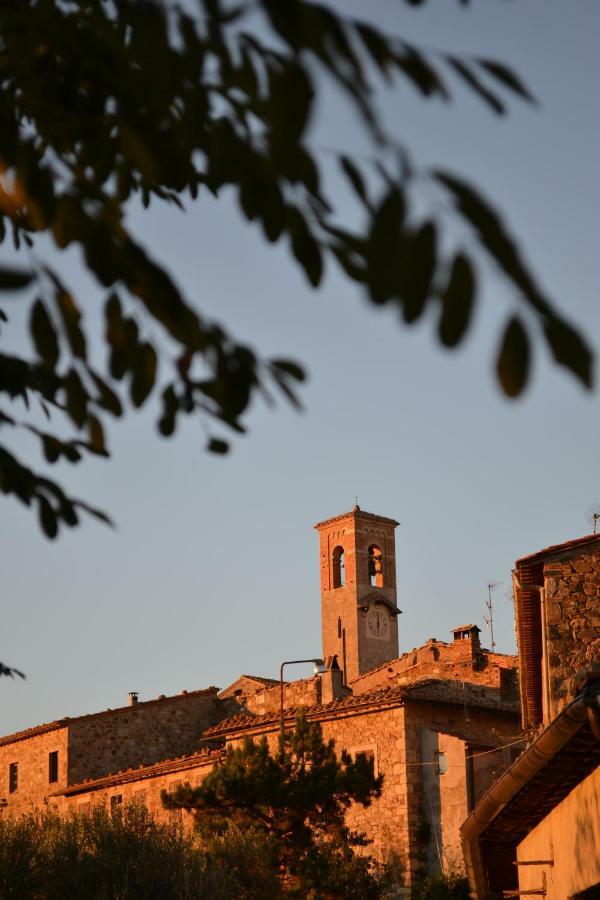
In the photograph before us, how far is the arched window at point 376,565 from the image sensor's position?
55.0 meters

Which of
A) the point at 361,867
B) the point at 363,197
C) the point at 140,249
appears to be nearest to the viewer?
the point at 363,197

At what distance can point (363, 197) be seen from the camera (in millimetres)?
2451

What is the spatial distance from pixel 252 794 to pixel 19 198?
20676 millimetres

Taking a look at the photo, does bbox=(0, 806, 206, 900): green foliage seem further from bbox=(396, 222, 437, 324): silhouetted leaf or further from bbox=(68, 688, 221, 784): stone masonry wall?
bbox=(396, 222, 437, 324): silhouetted leaf

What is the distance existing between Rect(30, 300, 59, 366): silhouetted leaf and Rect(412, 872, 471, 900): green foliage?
21.6 metres

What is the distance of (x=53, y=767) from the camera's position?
33719 millimetres

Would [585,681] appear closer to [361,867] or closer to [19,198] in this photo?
[19,198]

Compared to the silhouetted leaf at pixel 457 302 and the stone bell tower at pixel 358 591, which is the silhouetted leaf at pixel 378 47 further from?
the stone bell tower at pixel 358 591

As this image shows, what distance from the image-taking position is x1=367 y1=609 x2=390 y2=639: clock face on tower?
54.0m

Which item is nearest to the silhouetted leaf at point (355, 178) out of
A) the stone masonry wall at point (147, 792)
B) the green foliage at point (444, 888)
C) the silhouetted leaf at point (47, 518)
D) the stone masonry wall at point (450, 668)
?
the silhouetted leaf at point (47, 518)

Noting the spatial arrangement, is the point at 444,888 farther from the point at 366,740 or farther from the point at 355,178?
the point at 355,178

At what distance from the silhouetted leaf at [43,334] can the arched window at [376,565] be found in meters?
52.2

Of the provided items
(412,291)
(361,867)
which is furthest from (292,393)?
(361,867)

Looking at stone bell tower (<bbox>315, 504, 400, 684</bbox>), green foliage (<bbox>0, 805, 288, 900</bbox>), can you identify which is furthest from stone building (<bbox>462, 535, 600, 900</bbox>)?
stone bell tower (<bbox>315, 504, 400, 684</bbox>)
